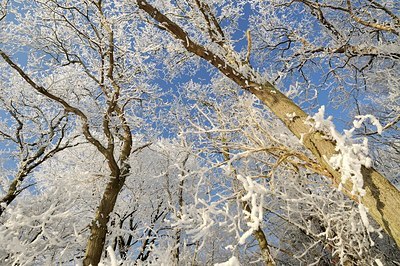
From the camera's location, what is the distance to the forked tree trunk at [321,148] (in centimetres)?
219

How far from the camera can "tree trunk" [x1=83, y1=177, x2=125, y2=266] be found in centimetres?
500

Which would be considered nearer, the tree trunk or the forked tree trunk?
the forked tree trunk

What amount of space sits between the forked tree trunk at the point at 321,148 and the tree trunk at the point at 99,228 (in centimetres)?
318

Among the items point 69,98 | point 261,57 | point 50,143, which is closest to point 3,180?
point 50,143

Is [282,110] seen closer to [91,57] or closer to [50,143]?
[91,57]

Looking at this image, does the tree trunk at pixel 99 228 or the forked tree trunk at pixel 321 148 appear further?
the tree trunk at pixel 99 228

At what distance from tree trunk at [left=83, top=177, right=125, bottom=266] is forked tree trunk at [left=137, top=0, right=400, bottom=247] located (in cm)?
318

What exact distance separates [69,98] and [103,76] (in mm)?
Result: 1658

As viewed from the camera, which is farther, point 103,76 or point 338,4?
point 103,76

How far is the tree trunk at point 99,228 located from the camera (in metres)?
5.00

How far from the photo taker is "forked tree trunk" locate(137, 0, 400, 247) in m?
2.19

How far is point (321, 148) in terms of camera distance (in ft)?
8.65

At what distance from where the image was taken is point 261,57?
7.77m

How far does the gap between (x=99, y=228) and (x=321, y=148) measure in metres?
4.08
